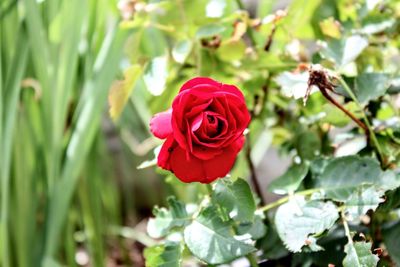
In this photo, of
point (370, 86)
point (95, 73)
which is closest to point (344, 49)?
point (370, 86)

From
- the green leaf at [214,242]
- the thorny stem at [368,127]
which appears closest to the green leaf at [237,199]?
the green leaf at [214,242]

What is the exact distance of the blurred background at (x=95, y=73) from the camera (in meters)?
0.82

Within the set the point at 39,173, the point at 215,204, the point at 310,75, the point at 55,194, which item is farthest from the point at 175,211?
the point at 39,173

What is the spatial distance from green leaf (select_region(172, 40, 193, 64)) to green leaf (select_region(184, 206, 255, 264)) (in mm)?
210

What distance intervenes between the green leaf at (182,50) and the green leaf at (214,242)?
0.21 metres

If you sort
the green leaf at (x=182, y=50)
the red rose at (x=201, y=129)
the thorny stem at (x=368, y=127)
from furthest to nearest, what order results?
the green leaf at (x=182, y=50)
the thorny stem at (x=368, y=127)
the red rose at (x=201, y=129)

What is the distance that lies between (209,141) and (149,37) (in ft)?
1.82

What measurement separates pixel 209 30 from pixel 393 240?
31cm

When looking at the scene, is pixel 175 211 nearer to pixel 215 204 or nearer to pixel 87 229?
pixel 215 204

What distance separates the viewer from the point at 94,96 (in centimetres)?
96

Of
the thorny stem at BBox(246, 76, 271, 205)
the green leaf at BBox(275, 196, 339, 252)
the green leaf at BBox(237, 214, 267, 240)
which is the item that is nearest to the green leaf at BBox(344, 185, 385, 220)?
the green leaf at BBox(275, 196, 339, 252)

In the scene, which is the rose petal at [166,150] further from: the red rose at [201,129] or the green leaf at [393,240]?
the green leaf at [393,240]

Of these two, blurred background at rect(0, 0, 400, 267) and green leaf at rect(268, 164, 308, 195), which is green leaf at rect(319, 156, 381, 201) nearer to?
green leaf at rect(268, 164, 308, 195)

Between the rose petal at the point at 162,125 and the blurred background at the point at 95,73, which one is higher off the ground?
the rose petal at the point at 162,125
